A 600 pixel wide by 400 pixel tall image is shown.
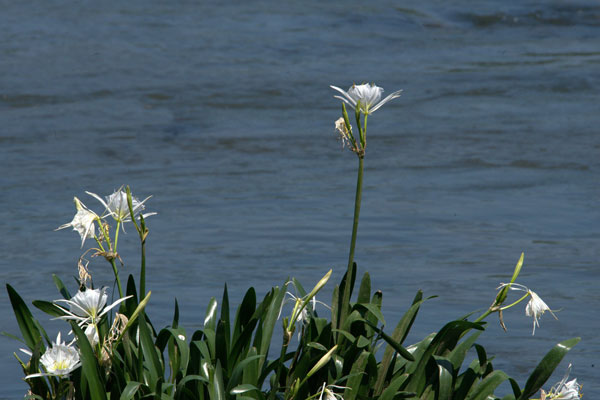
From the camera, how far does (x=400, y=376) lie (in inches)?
116

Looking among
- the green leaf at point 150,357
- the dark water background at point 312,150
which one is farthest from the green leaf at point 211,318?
the dark water background at point 312,150

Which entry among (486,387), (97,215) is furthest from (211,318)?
(486,387)

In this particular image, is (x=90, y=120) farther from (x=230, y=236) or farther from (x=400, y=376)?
(x=400, y=376)

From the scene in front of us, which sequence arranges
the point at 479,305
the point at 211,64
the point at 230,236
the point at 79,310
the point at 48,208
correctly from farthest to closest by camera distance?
the point at 211,64, the point at 48,208, the point at 230,236, the point at 479,305, the point at 79,310

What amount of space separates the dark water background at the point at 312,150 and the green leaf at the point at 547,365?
1.30m

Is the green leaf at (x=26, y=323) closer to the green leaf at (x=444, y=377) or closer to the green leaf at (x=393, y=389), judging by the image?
the green leaf at (x=393, y=389)

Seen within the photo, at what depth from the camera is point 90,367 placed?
2.67m

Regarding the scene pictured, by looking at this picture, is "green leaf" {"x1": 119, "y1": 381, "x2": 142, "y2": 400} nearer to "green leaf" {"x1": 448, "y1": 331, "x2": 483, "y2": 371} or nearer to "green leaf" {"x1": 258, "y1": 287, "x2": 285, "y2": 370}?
"green leaf" {"x1": 258, "y1": 287, "x2": 285, "y2": 370}

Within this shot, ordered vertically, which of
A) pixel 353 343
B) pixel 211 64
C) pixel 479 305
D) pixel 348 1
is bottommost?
pixel 479 305

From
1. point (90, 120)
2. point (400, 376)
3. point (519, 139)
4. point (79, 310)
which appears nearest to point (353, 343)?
point (400, 376)

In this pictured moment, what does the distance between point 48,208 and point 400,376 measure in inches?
205

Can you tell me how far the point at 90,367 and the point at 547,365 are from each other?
130 cm

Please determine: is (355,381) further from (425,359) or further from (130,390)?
(130,390)

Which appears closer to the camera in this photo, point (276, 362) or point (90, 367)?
point (90, 367)
